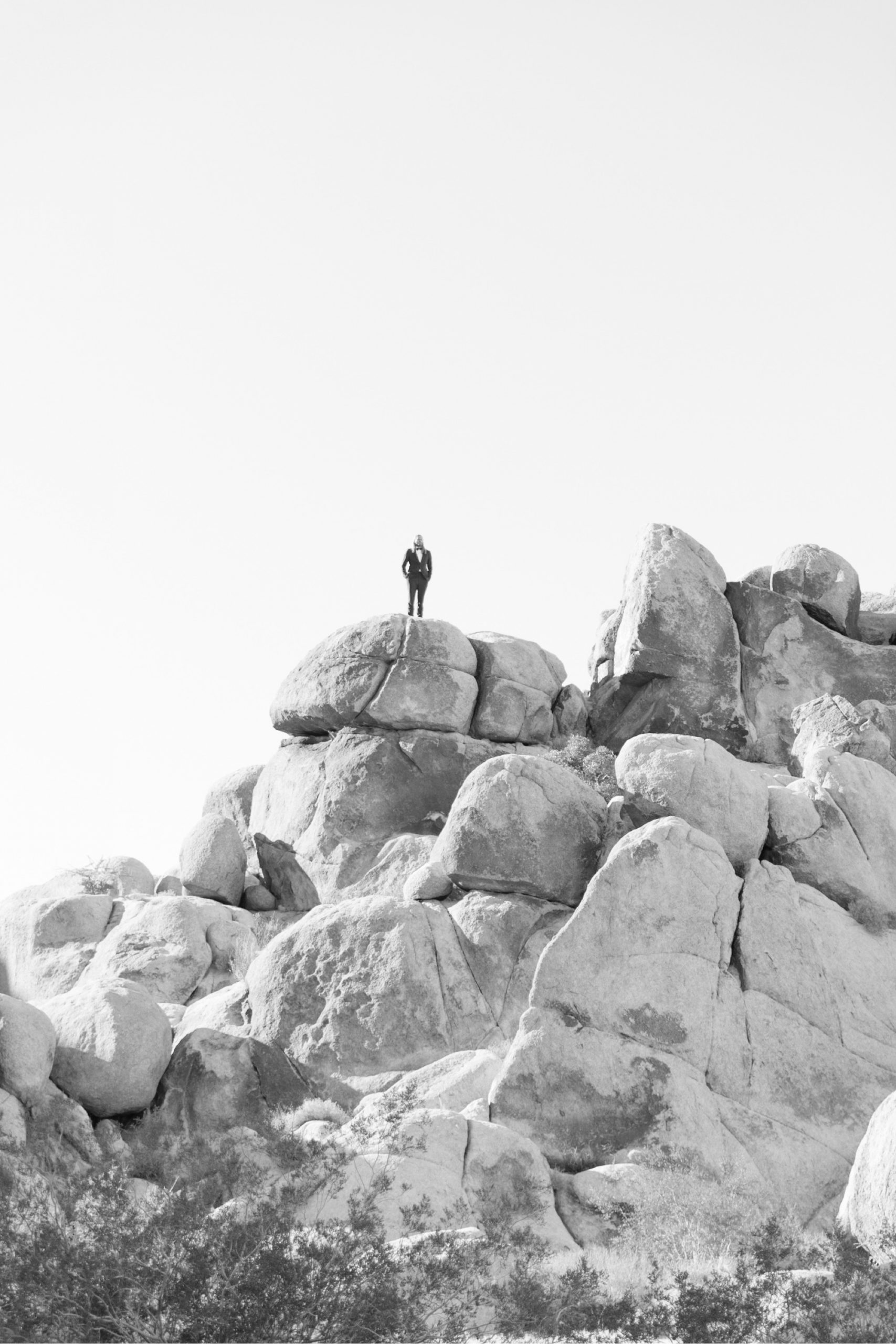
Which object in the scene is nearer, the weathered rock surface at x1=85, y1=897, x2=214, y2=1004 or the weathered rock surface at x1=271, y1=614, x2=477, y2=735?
the weathered rock surface at x1=85, y1=897, x2=214, y2=1004

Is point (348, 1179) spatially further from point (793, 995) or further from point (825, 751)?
point (825, 751)

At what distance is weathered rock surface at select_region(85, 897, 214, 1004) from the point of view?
103ft

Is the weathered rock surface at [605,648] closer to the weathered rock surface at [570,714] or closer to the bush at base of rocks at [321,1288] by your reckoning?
the weathered rock surface at [570,714]

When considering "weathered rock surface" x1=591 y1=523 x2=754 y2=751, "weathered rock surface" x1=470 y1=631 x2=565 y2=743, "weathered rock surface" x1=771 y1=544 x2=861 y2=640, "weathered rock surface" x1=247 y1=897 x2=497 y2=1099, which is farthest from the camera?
"weathered rock surface" x1=771 y1=544 x2=861 y2=640

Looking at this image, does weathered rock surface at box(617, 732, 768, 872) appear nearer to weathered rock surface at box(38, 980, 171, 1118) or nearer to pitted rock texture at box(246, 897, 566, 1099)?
pitted rock texture at box(246, 897, 566, 1099)

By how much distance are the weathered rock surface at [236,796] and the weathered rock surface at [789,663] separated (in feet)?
46.6

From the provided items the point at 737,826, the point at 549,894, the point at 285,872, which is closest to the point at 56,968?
the point at 285,872

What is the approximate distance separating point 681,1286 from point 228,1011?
51.6 feet

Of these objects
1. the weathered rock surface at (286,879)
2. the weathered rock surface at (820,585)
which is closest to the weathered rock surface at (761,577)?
the weathered rock surface at (820,585)

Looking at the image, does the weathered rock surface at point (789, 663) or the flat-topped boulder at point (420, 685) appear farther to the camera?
the weathered rock surface at point (789, 663)

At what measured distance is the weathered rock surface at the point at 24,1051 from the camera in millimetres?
21281

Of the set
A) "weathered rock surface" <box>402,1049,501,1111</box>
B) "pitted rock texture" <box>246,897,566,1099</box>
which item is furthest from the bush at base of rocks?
"pitted rock texture" <box>246,897,566,1099</box>

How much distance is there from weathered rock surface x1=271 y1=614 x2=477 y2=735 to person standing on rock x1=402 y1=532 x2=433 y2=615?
2607 millimetres

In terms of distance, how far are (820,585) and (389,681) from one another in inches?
502
